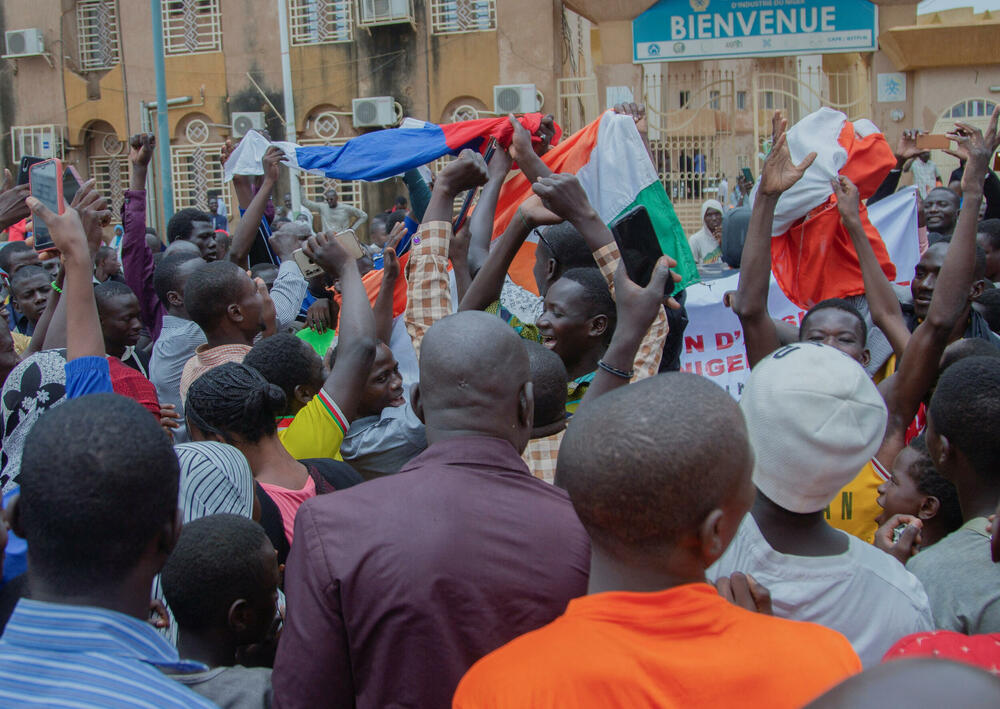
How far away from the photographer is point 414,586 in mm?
1767

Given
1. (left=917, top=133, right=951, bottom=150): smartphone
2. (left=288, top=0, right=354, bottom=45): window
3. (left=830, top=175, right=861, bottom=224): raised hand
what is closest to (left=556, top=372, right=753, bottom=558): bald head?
(left=830, top=175, right=861, bottom=224): raised hand

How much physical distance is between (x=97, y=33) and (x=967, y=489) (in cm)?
2125

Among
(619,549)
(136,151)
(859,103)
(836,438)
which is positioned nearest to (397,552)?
(619,549)

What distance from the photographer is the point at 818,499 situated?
A: 194 cm

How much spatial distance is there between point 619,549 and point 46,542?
3.09ft

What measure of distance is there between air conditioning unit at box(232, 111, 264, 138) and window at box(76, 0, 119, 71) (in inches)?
136

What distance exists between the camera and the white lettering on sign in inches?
494

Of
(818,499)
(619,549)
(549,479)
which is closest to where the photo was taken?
(619,549)

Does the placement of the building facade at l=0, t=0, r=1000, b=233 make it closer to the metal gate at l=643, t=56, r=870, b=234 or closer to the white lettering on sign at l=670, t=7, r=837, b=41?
the metal gate at l=643, t=56, r=870, b=234

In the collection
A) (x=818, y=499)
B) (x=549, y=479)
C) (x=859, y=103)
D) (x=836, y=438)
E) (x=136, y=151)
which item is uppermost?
(x=859, y=103)

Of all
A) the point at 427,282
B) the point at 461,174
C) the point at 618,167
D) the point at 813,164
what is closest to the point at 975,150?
the point at 813,164

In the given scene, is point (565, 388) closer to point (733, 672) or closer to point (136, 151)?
point (733, 672)

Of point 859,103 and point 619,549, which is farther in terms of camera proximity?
point 859,103

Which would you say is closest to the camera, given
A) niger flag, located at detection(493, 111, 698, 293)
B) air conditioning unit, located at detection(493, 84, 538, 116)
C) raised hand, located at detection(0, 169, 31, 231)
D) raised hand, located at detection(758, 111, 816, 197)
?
raised hand, located at detection(758, 111, 816, 197)
